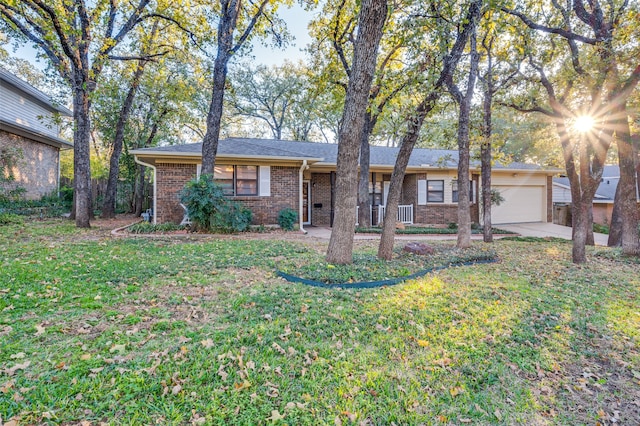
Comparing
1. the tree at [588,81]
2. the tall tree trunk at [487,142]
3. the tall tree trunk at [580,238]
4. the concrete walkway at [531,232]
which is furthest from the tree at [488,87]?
the tall tree trunk at [580,238]

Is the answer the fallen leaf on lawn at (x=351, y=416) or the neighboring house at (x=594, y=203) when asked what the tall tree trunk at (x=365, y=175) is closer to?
the fallen leaf on lawn at (x=351, y=416)

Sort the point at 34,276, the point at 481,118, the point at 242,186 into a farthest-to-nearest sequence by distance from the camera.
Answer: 1. the point at 242,186
2. the point at 481,118
3. the point at 34,276

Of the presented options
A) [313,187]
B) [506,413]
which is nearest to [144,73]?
[313,187]

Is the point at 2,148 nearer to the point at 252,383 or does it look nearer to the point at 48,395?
the point at 48,395

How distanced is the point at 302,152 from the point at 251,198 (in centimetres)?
426

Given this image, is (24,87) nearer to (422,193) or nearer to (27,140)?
(27,140)

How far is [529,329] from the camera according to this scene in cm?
339

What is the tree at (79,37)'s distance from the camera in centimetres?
848

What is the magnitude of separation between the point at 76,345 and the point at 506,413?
11.2ft

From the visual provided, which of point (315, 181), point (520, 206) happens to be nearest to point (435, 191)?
point (520, 206)

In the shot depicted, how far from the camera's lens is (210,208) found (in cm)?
917

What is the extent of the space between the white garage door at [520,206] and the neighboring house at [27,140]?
19.5 metres

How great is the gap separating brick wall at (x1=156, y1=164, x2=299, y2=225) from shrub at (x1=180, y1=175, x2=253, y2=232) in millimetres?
1442

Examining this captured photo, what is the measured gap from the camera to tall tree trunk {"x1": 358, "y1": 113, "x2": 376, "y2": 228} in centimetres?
1226
